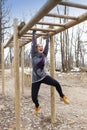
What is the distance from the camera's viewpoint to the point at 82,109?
863 cm

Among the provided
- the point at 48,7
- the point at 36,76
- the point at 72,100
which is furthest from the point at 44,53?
the point at 72,100

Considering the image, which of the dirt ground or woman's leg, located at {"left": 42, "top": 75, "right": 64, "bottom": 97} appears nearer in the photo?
woman's leg, located at {"left": 42, "top": 75, "right": 64, "bottom": 97}

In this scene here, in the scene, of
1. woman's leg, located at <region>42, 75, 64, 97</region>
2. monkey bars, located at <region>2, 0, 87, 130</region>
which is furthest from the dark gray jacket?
monkey bars, located at <region>2, 0, 87, 130</region>

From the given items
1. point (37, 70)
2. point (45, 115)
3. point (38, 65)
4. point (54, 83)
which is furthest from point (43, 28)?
point (45, 115)

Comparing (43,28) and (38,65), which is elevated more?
(43,28)

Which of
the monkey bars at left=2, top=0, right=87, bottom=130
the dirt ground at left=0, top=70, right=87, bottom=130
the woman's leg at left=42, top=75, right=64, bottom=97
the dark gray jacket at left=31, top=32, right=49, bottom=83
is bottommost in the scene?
the dirt ground at left=0, top=70, right=87, bottom=130

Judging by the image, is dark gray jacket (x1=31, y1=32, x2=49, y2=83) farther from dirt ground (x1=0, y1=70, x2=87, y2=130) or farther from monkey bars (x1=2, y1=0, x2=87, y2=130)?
dirt ground (x1=0, y1=70, x2=87, y2=130)

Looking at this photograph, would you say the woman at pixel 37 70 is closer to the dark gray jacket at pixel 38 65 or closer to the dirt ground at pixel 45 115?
the dark gray jacket at pixel 38 65

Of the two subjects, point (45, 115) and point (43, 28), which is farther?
point (45, 115)

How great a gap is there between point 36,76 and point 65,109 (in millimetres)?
2860

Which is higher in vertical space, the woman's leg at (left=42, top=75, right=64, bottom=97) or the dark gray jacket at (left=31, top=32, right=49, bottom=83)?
the dark gray jacket at (left=31, top=32, right=49, bottom=83)

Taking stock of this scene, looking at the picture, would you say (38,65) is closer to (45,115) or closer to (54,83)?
(54,83)

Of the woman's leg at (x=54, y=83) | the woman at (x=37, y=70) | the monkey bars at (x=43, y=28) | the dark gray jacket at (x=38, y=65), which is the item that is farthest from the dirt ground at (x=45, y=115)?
the dark gray jacket at (x=38, y=65)

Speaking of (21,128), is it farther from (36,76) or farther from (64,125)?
(36,76)
